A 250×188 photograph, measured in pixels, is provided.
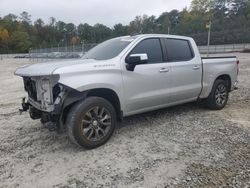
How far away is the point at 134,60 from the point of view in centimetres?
504

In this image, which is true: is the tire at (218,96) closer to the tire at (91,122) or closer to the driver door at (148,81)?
the driver door at (148,81)

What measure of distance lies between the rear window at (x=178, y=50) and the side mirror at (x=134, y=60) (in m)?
1.00

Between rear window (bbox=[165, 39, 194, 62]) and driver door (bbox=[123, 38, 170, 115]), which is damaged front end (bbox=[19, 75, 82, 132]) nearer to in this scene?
driver door (bbox=[123, 38, 170, 115])

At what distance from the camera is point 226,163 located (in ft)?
13.6

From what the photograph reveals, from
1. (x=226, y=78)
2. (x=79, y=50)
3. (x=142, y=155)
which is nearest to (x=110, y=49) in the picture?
(x=142, y=155)

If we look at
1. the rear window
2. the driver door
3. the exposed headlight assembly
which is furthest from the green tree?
the exposed headlight assembly

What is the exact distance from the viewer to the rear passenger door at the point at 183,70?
5.94 m

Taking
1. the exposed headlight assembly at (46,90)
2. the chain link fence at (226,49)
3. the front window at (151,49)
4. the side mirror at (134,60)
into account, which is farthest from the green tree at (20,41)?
the exposed headlight assembly at (46,90)

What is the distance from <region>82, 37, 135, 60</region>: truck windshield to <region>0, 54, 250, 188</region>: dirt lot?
57.0 inches

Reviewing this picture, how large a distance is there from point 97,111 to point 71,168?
1030mm

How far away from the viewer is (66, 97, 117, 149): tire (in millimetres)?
4520

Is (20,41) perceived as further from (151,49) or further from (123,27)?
(151,49)

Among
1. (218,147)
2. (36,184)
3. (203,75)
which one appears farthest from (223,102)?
(36,184)

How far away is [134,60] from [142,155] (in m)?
1.61
